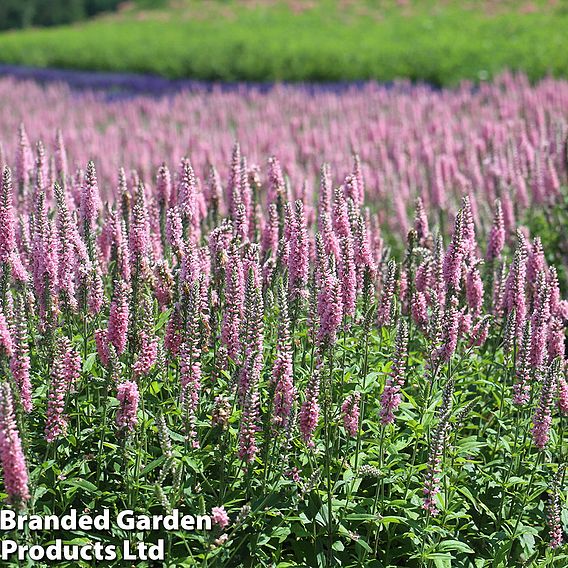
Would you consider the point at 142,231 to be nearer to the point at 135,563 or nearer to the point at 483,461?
the point at 135,563

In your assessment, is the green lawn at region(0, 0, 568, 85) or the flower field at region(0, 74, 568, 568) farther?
the green lawn at region(0, 0, 568, 85)

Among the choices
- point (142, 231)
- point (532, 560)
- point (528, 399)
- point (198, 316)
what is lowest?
point (532, 560)

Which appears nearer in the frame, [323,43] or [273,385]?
[273,385]

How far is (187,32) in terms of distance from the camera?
3709 centimetres

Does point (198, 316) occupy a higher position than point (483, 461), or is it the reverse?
point (198, 316)

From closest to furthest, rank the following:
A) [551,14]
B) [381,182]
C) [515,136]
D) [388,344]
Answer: [388,344] < [381,182] < [515,136] < [551,14]

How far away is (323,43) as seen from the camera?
28438mm

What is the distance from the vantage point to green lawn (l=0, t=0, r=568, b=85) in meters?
23.7

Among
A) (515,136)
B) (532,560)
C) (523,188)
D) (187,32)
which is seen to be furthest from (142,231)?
(187,32)

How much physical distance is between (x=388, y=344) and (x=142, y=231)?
2.08m

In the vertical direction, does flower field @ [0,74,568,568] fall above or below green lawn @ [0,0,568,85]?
below

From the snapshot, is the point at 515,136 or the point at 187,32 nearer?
the point at 515,136

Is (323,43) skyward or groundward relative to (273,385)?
skyward

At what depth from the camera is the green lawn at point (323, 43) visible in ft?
77.7
